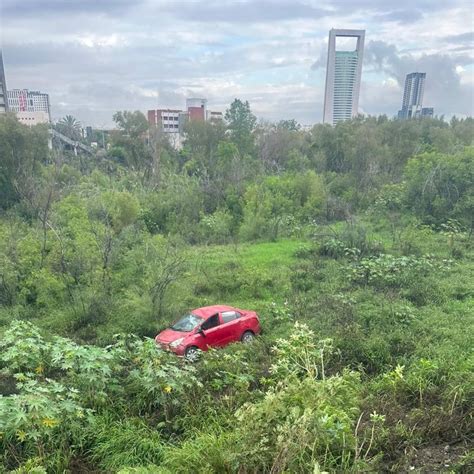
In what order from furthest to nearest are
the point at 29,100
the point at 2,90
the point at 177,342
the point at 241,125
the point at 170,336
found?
1. the point at 29,100
2. the point at 2,90
3. the point at 241,125
4. the point at 170,336
5. the point at 177,342

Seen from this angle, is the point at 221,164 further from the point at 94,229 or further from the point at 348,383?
the point at 348,383

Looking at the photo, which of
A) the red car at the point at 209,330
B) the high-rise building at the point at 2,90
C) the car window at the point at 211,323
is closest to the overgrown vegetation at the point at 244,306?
the red car at the point at 209,330

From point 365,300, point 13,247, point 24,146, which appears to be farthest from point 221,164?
point 365,300

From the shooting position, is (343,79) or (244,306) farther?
(343,79)

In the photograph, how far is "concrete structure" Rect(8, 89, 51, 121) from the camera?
7861cm

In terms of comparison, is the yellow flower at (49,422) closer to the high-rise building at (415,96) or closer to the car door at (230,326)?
the car door at (230,326)

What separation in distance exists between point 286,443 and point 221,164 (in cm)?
3171

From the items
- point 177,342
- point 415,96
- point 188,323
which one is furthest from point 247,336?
point 415,96

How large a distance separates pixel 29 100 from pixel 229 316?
3748 inches

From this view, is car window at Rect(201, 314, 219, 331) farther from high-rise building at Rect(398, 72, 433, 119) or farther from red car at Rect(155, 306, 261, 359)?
high-rise building at Rect(398, 72, 433, 119)

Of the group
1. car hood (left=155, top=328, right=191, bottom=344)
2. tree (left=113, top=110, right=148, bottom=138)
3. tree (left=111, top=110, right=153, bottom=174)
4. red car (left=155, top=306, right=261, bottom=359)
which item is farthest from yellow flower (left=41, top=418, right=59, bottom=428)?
tree (left=113, top=110, right=148, bottom=138)

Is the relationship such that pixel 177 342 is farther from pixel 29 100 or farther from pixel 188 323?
pixel 29 100

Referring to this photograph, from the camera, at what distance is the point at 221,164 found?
112 feet

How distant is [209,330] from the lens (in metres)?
9.98
